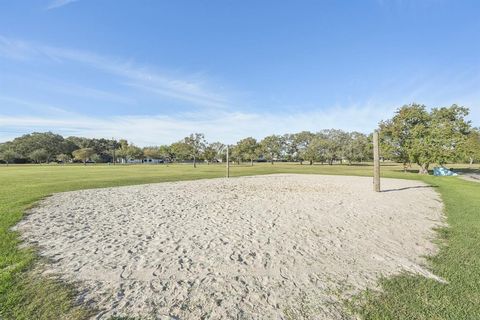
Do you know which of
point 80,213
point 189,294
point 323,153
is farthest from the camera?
point 323,153

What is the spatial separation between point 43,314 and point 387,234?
7.44 meters

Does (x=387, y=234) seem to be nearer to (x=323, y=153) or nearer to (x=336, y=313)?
(x=336, y=313)

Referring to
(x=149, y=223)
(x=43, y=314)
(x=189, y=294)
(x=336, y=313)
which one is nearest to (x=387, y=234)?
(x=336, y=313)

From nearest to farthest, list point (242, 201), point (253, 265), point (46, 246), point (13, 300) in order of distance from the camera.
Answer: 1. point (13, 300)
2. point (253, 265)
3. point (46, 246)
4. point (242, 201)

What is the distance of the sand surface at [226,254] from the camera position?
369 cm

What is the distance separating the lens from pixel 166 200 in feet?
39.3

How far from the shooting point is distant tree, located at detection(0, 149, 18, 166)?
83.8m

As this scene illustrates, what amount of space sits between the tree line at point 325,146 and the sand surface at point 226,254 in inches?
1219

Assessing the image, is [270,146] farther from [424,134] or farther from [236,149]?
[424,134]

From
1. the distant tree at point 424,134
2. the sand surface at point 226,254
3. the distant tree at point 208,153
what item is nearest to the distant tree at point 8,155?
the distant tree at point 208,153

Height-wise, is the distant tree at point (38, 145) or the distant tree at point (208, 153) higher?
the distant tree at point (38, 145)

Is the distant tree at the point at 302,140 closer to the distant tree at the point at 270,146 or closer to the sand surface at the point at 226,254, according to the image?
the distant tree at the point at 270,146

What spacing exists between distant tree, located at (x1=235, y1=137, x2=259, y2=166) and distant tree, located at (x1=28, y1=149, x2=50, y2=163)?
6681 centimetres

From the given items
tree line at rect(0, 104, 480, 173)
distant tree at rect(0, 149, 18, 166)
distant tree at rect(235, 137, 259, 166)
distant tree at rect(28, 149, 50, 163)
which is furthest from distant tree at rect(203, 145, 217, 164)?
distant tree at rect(0, 149, 18, 166)
